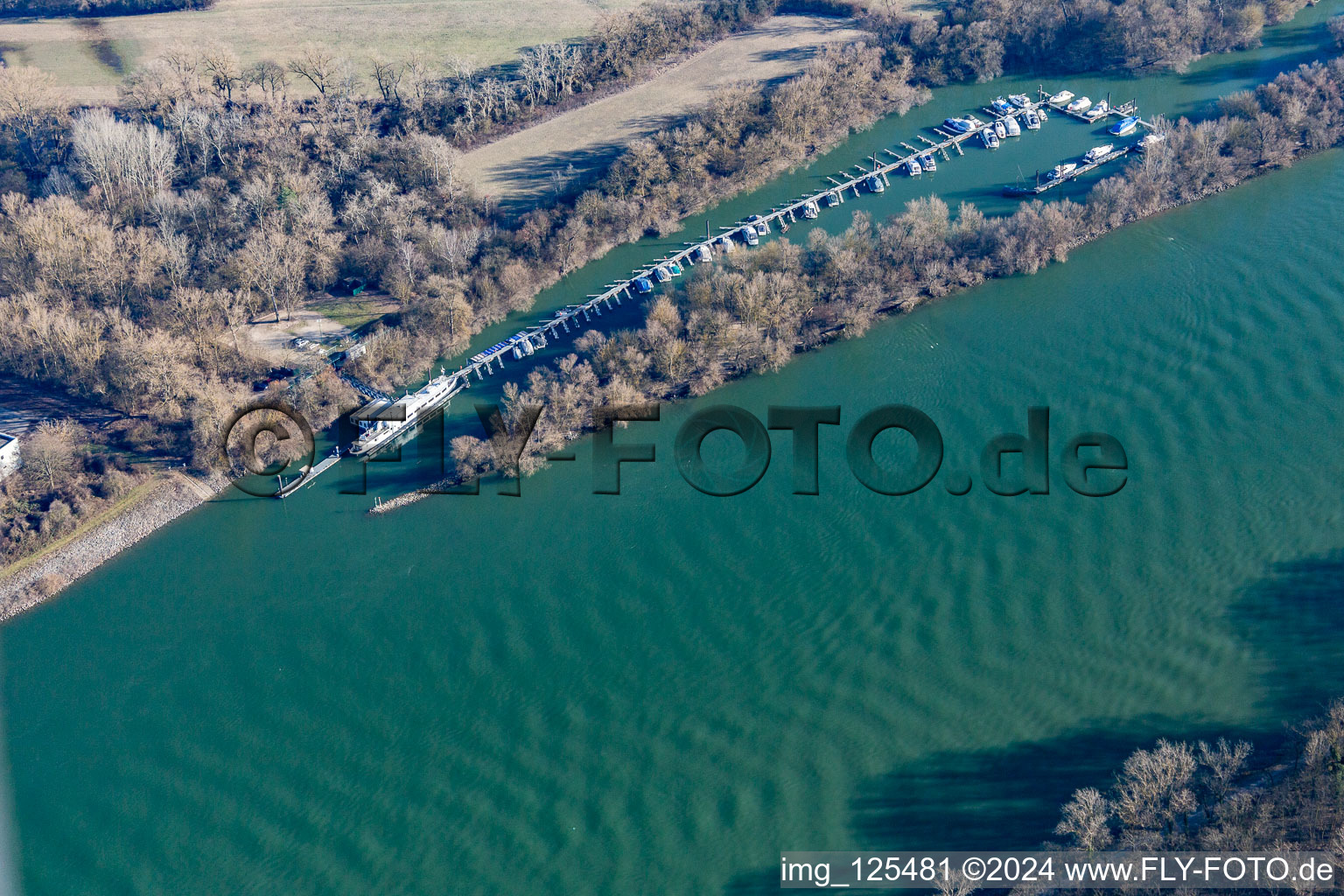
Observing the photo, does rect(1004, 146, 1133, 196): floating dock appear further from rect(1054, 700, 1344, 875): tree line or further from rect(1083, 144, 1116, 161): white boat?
rect(1054, 700, 1344, 875): tree line

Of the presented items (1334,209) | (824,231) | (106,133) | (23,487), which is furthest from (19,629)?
(1334,209)

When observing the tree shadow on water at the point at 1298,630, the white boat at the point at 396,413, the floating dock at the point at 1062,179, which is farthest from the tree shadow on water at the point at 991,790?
the floating dock at the point at 1062,179

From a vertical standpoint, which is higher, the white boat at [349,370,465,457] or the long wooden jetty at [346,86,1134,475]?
the long wooden jetty at [346,86,1134,475]

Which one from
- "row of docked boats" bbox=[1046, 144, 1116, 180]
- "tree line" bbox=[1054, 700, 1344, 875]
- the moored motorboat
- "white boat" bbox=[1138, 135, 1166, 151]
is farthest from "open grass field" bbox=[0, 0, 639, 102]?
"tree line" bbox=[1054, 700, 1344, 875]

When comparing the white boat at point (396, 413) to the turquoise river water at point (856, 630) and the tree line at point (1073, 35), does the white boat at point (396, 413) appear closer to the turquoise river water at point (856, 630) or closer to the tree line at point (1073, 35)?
the turquoise river water at point (856, 630)

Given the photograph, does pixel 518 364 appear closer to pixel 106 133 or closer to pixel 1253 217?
pixel 106 133

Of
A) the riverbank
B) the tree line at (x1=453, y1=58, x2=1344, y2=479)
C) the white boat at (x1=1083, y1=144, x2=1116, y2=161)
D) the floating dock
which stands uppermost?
the white boat at (x1=1083, y1=144, x2=1116, y2=161)
